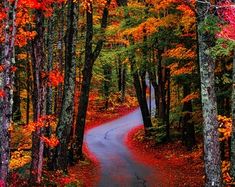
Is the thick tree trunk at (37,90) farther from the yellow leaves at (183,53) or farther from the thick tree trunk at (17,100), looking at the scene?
the thick tree trunk at (17,100)

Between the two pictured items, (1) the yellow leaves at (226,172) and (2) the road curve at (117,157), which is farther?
(2) the road curve at (117,157)

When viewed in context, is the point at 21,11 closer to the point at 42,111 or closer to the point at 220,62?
the point at 42,111

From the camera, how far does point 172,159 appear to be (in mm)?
23438

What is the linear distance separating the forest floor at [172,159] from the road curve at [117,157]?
0.68m

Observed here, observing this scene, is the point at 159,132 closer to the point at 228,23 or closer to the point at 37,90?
the point at 37,90

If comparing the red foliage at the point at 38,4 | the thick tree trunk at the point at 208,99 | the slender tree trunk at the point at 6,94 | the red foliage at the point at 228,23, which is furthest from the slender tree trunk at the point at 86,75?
the thick tree trunk at the point at 208,99

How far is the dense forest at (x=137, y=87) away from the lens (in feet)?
38.6

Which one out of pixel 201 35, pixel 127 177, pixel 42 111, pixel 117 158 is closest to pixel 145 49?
pixel 117 158

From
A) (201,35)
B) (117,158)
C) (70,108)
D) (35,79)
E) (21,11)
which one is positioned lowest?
(117,158)

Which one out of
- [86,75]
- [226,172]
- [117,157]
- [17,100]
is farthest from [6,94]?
[17,100]

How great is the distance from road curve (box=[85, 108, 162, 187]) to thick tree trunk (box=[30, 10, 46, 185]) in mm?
3253

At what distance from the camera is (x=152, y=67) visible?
2591 cm

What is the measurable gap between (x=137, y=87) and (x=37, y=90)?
14809mm

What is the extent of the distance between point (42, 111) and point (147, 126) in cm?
1496
